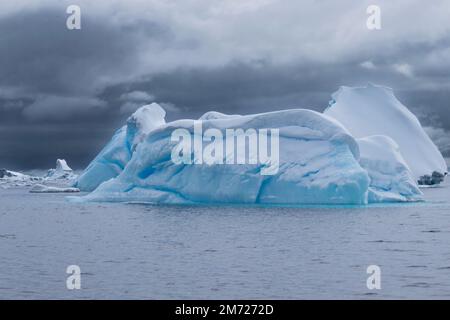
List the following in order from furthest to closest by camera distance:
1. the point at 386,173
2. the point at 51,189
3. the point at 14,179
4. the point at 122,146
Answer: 1. the point at 14,179
2. the point at 51,189
3. the point at 122,146
4. the point at 386,173

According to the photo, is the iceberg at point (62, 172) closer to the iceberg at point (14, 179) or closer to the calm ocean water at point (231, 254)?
the iceberg at point (14, 179)

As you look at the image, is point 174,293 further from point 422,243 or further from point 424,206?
point 424,206

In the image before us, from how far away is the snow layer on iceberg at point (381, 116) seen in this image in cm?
5034

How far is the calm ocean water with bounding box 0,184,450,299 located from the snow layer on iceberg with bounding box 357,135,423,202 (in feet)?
14.6

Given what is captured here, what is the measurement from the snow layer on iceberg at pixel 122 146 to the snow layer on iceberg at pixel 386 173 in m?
14.4

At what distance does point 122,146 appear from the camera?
159 feet

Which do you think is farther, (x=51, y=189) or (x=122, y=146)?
(x=51, y=189)

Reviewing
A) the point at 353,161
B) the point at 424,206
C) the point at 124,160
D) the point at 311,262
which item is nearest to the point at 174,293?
the point at 311,262

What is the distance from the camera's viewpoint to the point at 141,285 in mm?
13008

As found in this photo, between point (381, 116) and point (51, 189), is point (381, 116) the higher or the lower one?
the higher one

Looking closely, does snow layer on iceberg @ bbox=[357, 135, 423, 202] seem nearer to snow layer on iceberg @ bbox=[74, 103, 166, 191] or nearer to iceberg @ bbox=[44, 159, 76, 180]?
snow layer on iceberg @ bbox=[74, 103, 166, 191]

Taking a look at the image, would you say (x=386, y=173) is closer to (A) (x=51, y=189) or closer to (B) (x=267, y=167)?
(B) (x=267, y=167)

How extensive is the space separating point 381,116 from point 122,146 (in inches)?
772

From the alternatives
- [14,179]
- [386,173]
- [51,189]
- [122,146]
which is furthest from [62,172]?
[386,173]
